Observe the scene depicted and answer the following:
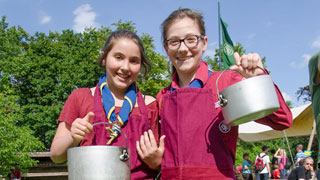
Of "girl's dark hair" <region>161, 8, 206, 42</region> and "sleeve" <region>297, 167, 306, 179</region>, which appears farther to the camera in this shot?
"sleeve" <region>297, 167, 306, 179</region>

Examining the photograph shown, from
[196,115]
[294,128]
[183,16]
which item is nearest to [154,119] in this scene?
[196,115]

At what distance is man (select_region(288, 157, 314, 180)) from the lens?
22.5ft

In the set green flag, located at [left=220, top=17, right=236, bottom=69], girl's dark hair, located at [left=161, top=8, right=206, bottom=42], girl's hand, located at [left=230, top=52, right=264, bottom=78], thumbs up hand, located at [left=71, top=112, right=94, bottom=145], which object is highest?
green flag, located at [left=220, top=17, right=236, bottom=69]

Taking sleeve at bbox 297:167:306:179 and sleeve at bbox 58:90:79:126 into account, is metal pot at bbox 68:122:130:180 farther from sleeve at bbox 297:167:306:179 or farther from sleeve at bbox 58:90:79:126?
sleeve at bbox 297:167:306:179

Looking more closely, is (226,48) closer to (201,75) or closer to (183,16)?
(183,16)

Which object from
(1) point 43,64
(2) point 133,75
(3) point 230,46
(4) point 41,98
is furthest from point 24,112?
(2) point 133,75

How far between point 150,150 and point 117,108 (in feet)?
1.37

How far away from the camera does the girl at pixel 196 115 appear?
5.26ft

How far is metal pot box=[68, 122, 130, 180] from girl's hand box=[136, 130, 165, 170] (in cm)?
22

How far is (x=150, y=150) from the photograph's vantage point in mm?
1769

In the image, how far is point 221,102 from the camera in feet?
4.97

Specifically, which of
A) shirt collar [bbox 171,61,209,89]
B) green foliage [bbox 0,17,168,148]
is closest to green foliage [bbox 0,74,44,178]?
green foliage [bbox 0,17,168,148]

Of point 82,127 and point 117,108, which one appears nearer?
point 82,127

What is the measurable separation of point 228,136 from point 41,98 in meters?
21.1
